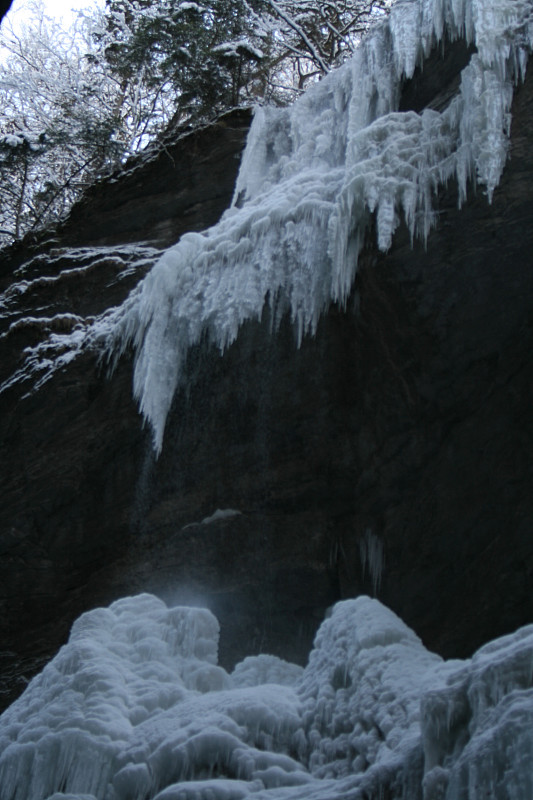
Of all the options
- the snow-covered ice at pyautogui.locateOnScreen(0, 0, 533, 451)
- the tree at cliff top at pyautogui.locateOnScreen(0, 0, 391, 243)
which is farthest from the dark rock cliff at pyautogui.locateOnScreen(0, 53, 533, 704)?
the tree at cliff top at pyautogui.locateOnScreen(0, 0, 391, 243)

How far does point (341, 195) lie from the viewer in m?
9.05

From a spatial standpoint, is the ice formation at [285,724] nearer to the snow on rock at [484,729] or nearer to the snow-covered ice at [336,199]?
the snow on rock at [484,729]

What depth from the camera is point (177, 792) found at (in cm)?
426

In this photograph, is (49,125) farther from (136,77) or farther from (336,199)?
(336,199)

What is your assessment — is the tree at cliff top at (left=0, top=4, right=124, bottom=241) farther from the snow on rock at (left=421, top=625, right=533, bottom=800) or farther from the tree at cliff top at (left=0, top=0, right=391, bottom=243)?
the snow on rock at (left=421, top=625, right=533, bottom=800)

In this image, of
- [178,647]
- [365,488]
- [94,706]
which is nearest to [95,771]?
[94,706]

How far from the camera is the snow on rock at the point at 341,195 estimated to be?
8852 mm

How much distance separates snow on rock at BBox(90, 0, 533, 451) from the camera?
348 inches

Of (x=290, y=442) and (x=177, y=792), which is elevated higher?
(x=290, y=442)

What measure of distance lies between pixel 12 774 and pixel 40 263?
857cm

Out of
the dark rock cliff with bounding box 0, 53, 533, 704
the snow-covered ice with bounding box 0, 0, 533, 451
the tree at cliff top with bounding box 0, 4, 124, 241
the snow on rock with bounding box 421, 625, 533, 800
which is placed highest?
the tree at cliff top with bounding box 0, 4, 124, 241

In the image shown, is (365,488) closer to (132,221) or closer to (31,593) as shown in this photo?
(31,593)

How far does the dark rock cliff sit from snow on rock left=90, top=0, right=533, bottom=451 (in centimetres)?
22

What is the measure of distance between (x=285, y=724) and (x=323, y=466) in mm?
4987
